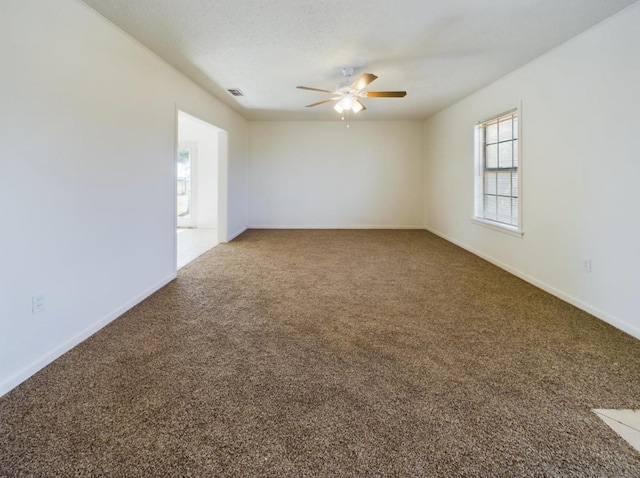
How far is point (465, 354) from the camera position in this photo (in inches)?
84.7

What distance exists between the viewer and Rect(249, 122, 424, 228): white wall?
7.36 meters

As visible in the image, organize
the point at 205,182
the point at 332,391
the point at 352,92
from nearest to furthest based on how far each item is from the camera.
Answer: the point at 332,391 < the point at 352,92 < the point at 205,182

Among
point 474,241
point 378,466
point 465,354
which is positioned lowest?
point 378,466

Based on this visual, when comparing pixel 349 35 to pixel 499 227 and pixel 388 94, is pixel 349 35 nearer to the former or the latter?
pixel 388 94

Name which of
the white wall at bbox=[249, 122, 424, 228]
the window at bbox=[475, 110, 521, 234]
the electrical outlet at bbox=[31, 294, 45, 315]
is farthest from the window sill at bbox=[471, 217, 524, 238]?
the electrical outlet at bbox=[31, 294, 45, 315]

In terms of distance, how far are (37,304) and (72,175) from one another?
2.93ft

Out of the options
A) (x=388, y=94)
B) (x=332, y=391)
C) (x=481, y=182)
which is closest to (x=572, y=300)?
(x=481, y=182)

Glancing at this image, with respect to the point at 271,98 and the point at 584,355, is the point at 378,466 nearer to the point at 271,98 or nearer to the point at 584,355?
the point at 584,355

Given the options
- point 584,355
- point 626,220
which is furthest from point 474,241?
point 584,355

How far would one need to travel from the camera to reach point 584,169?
9.47 feet

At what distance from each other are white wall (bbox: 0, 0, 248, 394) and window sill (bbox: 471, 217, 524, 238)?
4160 mm

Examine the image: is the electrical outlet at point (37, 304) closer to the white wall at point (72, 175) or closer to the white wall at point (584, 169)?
the white wall at point (72, 175)

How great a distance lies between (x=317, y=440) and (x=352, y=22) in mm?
3004

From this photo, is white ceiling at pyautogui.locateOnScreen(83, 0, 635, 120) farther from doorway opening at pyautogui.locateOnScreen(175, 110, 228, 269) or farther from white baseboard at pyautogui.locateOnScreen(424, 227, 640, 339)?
doorway opening at pyautogui.locateOnScreen(175, 110, 228, 269)
